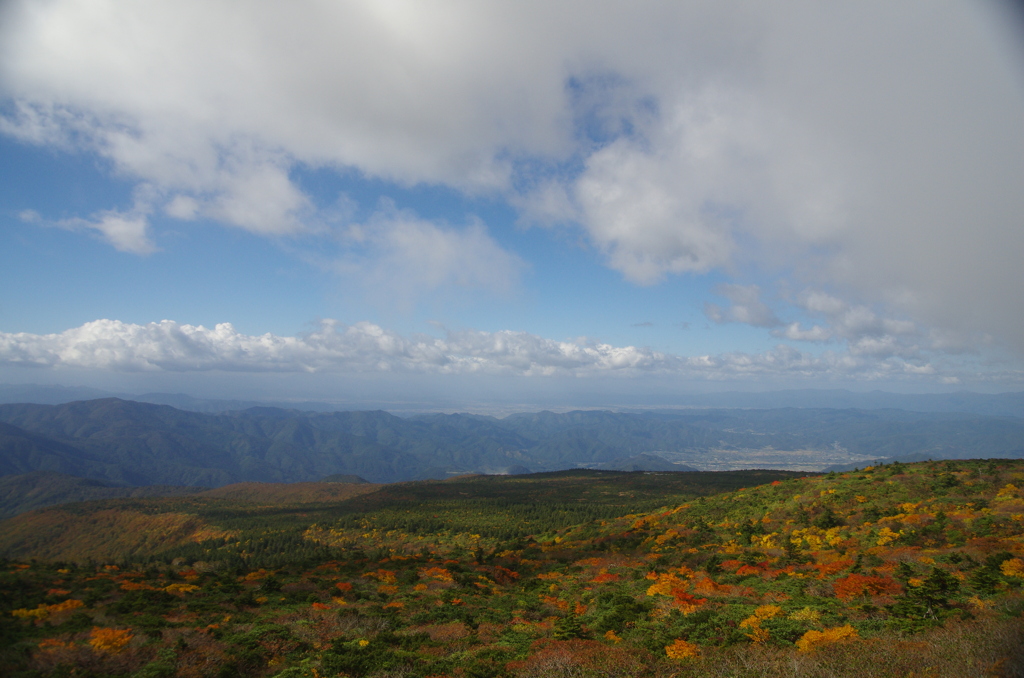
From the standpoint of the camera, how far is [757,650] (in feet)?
38.9

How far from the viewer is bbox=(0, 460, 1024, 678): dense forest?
38.8 ft

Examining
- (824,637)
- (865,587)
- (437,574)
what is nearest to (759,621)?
(824,637)

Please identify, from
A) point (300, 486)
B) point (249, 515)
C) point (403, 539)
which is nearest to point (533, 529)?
point (403, 539)

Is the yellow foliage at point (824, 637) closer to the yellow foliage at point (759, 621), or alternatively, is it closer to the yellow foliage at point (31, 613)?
the yellow foliage at point (759, 621)

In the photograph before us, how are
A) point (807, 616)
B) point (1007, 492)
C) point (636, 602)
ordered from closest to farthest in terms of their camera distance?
point (807, 616)
point (636, 602)
point (1007, 492)

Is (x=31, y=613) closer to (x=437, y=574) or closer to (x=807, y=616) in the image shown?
(x=437, y=574)

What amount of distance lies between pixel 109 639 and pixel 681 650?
18312 mm

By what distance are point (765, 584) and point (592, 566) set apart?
38.2ft

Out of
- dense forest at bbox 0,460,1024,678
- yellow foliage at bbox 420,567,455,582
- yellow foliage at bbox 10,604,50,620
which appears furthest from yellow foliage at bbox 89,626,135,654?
yellow foliage at bbox 420,567,455,582

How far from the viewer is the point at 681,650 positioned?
12.6 meters

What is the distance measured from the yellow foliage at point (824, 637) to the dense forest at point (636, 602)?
7 cm

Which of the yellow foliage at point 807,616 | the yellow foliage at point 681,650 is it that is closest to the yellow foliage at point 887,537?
the yellow foliage at point 807,616

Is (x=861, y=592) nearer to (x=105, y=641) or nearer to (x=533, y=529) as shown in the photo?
(x=105, y=641)

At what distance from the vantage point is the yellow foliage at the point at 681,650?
12352mm
